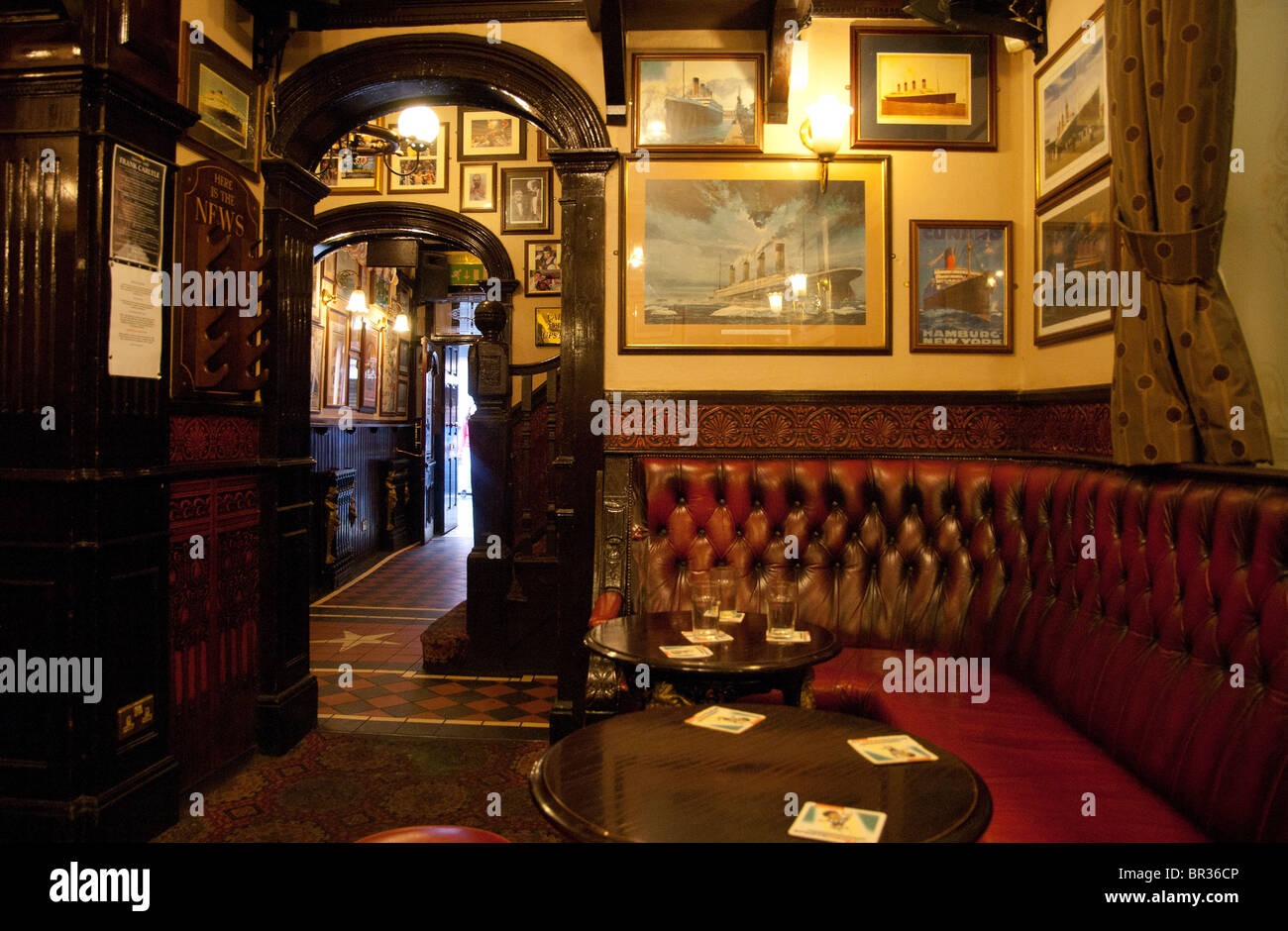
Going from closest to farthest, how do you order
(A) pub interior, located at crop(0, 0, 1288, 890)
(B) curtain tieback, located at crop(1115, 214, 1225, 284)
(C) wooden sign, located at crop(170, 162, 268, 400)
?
1. (A) pub interior, located at crop(0, 0, 1288, 890)
2. (B) curtain tieback, located at crop(1115, 214, 1225, 284)
3. (C) wooden sign, located at crop(170, 162, 268, 400)

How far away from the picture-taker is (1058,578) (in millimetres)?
2535

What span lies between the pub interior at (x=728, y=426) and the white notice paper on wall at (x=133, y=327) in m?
0.02

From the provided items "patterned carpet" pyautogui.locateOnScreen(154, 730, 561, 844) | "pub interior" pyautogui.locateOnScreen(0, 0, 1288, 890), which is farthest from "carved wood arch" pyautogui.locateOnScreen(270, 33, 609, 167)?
"patterned carpet" pyautogui.locateOnScreen(154, 730, 561, 844)

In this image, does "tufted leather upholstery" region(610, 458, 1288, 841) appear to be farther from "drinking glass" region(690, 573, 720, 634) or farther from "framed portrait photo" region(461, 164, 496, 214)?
"framed portrait photo" region(461, 164, 496, 214)

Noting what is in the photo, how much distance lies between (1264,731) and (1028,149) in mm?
2641

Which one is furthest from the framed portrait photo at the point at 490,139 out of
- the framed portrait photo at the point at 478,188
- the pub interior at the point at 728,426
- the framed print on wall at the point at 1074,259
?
the framed print on wall at the point at 1074,259

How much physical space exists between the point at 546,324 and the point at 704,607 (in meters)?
5.22

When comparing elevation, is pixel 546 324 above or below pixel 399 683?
above

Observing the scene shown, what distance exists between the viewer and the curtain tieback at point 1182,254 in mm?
2023

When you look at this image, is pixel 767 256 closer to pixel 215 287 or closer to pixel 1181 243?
pixel 1181 243

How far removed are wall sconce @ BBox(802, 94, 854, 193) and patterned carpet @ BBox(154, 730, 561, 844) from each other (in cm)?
287

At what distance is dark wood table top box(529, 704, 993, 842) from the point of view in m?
1.17

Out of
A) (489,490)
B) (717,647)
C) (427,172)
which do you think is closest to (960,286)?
(717,647)
